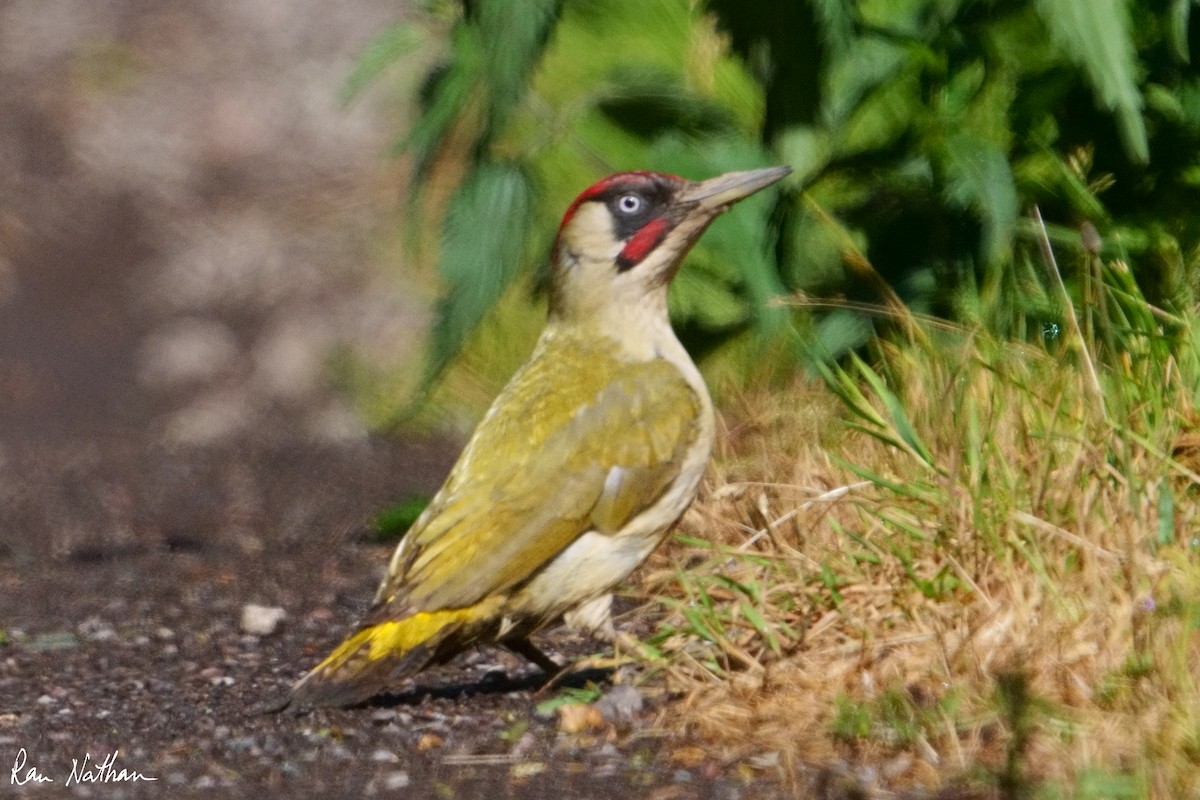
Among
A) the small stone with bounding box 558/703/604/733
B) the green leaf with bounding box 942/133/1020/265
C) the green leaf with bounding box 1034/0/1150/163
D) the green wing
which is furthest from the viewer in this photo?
the green leaf with bounding box 942/133/1020/265

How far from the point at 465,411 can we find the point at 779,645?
2.52m

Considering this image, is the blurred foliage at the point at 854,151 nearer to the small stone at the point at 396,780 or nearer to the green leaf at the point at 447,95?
the green leaf at the point at 447,95

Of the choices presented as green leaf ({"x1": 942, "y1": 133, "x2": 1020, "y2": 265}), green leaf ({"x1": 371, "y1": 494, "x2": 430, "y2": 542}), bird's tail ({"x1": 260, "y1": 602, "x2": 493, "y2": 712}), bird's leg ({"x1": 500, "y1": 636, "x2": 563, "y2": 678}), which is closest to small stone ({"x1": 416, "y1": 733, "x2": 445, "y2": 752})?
bird's tail ({"x1": 260, "y1": 602, "x2": 493, "y2": 712})

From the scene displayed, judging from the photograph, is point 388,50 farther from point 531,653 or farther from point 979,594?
point 979,594

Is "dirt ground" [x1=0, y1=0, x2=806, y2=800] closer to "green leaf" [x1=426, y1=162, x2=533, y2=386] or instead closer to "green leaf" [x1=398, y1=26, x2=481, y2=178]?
"green leaf" [x1=426, y1=162, x2=533, y2=386]

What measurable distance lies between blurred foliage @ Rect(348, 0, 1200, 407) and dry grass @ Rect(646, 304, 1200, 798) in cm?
31

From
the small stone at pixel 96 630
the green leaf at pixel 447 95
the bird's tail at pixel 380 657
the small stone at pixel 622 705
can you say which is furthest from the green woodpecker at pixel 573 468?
the small stone at pixel 96 630

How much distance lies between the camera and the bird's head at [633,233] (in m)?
4.24

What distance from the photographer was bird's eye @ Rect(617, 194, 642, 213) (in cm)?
425

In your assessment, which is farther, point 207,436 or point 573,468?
point 207,436

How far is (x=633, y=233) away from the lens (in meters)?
4.29

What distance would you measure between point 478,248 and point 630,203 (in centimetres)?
33

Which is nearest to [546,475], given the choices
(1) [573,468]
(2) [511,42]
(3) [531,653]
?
(1) [573,468]

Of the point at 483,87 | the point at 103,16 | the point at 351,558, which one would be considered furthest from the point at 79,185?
the point at 483,87
